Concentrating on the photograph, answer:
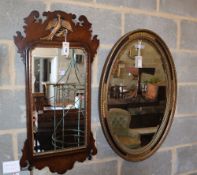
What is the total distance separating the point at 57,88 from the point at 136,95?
0.50 m

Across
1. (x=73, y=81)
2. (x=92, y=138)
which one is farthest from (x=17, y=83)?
(x=92, y=138)

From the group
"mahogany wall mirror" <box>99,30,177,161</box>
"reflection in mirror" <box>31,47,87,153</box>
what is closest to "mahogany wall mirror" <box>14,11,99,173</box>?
"reflection in mirror" <box>31,47,87,153</box>

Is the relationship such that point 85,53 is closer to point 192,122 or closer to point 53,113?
point 53,113

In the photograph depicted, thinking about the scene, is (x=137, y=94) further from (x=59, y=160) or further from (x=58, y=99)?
(x=59, y=160)

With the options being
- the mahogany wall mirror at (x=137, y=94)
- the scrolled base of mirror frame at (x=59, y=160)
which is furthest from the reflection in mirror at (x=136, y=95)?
the scrolled base of mirror frame at (x=59, y=160)

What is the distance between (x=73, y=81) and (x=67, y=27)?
11.1 inches

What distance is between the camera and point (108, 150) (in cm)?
146

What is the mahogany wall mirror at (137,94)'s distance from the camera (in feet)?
4.60

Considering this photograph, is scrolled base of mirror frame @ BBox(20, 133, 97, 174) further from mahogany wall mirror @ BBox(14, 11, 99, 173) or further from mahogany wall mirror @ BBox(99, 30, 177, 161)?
mahogany wall mirror @ BBox(99, 30, 177, 161)

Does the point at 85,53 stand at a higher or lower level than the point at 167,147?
higher

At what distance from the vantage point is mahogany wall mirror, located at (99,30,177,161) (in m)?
1.40

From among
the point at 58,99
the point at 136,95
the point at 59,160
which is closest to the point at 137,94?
the point at 136,95

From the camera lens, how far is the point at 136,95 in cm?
150

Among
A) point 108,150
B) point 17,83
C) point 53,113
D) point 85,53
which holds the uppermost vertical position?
point 85,53
